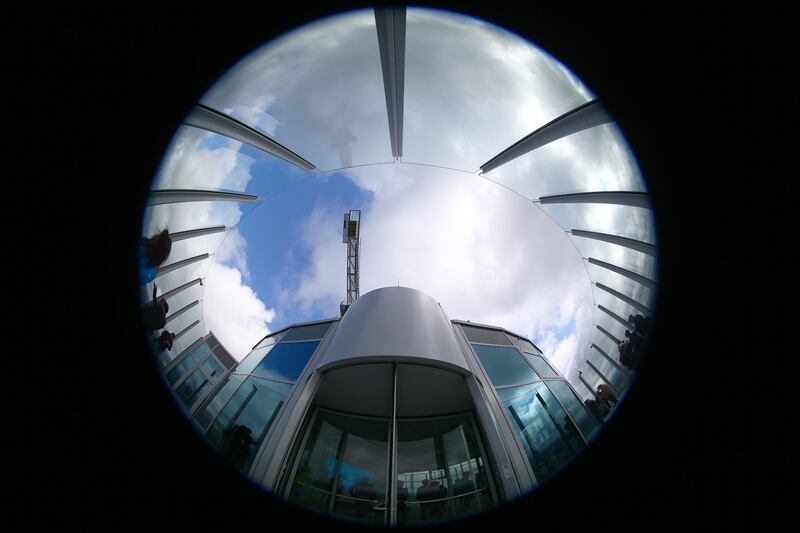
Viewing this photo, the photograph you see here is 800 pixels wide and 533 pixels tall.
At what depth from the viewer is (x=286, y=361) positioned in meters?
8.66

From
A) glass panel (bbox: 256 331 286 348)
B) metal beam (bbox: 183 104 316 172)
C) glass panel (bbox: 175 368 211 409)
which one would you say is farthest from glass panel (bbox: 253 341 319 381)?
metal beam (bbox: 183 104 316 172)

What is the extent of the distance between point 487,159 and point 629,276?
519 cm

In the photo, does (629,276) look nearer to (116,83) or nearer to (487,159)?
(487,159)

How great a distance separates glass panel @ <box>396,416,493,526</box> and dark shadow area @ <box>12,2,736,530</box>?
4.01 meters

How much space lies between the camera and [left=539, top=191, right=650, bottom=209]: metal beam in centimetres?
496

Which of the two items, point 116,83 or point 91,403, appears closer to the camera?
point 116,83

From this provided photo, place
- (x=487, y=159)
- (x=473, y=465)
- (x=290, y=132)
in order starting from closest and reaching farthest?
(x=473, y=465), (x=290, y=132), (x=487, y=159)

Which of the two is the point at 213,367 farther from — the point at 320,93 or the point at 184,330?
the point at 320,93

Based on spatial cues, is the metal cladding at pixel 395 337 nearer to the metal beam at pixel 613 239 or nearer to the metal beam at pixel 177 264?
the metal beam at pixel 177 264

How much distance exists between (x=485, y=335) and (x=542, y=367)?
101 inches

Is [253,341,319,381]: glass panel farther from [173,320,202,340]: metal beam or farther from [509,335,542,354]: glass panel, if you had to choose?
[509,335,542,354]: glass panel

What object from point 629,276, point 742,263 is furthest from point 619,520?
point 629,276

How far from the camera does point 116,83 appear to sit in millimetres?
2043

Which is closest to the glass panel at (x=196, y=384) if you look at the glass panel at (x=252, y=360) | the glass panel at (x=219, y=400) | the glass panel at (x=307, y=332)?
the glass panel at (x=219, y=400)
